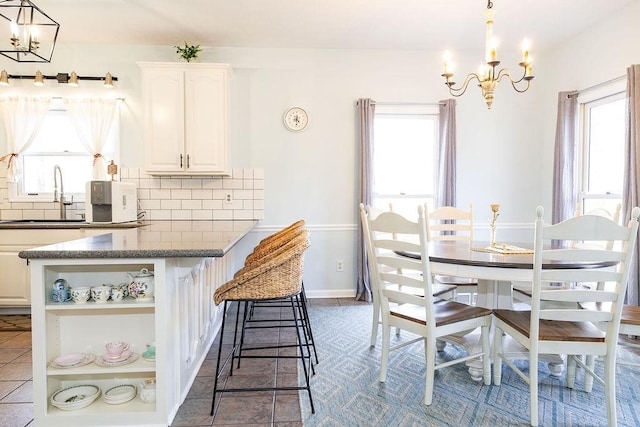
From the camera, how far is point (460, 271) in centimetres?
195

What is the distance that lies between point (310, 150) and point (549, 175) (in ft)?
8.54

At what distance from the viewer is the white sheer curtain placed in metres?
3.65

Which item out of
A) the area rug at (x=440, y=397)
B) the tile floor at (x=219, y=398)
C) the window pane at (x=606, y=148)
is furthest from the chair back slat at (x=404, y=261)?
the window pane at (x=606, y=148)

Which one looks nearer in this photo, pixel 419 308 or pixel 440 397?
pixel 440 397

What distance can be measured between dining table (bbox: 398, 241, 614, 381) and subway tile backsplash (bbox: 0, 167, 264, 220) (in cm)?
210

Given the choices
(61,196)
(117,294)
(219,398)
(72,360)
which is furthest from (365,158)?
(61,196)

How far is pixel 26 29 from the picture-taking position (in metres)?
2.12

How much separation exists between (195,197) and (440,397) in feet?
9.70

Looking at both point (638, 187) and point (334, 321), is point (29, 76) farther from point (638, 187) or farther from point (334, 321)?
point (638, 187)

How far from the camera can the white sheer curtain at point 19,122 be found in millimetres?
3646

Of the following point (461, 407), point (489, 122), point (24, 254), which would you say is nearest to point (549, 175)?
point (489, 122)

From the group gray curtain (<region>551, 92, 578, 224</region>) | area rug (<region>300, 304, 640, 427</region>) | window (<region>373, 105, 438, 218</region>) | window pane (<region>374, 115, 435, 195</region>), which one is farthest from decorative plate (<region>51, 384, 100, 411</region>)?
gray curtain (<region>551, 92, 578, 224</region>)

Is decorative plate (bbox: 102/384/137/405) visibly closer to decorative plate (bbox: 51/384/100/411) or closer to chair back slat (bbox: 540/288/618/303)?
decorative plate (bbox: 51/384/100/411)

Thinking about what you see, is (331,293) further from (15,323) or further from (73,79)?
(73,79)
